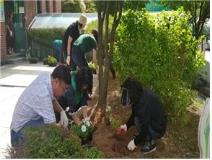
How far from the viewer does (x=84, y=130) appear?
476cm

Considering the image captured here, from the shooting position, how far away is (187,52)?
5.80 meters

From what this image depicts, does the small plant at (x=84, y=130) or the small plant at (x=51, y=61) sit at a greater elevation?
the small plant at (x=84, y=130)

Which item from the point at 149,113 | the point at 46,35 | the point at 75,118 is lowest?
the point at 46,35

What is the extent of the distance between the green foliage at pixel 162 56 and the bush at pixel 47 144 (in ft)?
6.68

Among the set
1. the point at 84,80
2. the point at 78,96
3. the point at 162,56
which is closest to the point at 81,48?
the point at 84,80

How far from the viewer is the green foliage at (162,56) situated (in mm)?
5609

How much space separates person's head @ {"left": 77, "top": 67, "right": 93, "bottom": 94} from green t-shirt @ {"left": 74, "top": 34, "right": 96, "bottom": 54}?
520 millimetres

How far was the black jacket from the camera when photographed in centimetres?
487

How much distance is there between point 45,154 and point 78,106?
2.10m

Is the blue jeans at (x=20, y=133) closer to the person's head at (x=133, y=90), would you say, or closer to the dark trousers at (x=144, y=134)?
the person's head at (x=133, y=90)

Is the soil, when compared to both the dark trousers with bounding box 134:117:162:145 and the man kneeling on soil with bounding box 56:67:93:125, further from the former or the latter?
the man kneeling on soil with bounding box 56:67:93:125

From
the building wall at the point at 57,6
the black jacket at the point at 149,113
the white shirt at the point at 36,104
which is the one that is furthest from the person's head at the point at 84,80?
the building wall at the point at 57,6

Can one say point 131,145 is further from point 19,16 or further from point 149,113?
point 19,16

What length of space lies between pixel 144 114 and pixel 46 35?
8660mm
